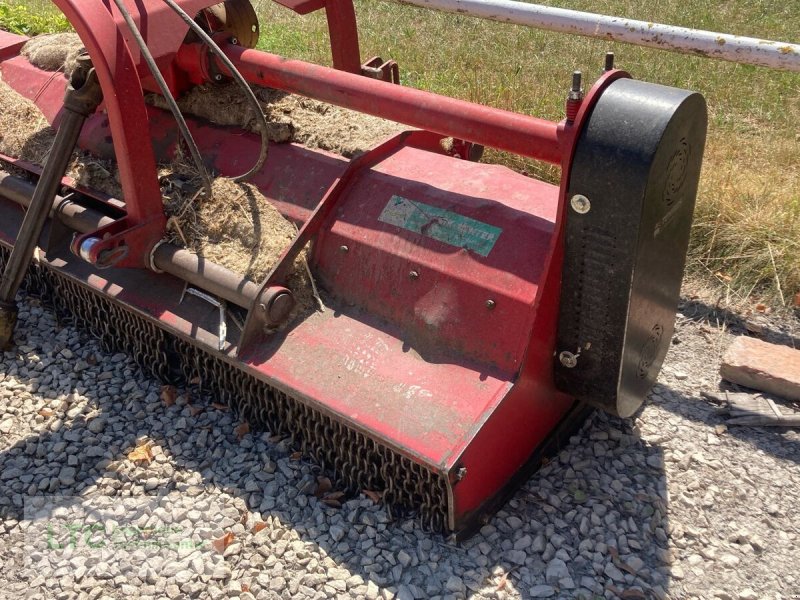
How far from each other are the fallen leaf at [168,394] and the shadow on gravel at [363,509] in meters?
0.03

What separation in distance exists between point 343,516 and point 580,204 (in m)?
1.35

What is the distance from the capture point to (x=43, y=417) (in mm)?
3307

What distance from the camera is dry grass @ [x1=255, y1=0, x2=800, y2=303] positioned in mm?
4031

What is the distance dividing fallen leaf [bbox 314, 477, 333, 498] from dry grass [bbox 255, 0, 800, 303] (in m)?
2.22

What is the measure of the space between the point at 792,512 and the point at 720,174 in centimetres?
212

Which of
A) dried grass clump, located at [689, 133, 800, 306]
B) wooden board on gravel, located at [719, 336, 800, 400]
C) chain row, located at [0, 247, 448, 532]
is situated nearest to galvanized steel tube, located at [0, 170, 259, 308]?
chain row, located at [0, 247, 448, 532]

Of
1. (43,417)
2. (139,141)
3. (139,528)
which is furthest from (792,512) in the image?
(43,417)

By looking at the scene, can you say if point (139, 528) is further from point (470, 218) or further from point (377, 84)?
point (377, 84)

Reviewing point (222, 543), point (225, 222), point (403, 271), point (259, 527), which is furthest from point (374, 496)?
point (225, 222)

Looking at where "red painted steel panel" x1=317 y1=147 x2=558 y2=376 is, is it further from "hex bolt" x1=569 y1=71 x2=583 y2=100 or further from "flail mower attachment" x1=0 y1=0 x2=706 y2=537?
"hex bolt" x1=569 y1=71 x2=583 y2=100

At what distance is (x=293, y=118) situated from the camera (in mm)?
3518

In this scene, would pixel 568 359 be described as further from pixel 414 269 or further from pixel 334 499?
pixel 334 499

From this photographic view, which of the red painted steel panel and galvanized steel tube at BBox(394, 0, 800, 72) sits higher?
galvanized steel tube at BBox(394, 0, 800, 72)

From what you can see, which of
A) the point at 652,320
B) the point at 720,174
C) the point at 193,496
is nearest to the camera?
the point at 652,320
